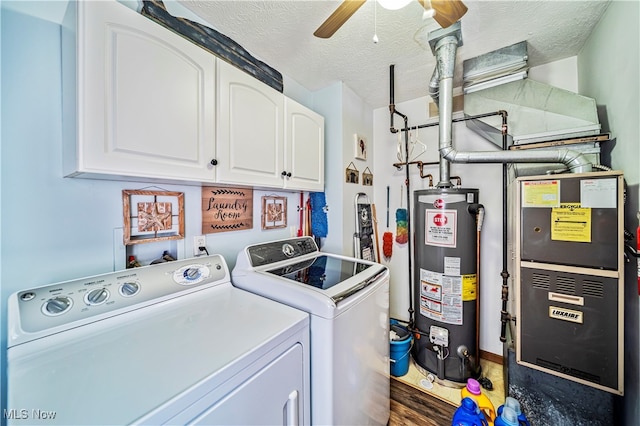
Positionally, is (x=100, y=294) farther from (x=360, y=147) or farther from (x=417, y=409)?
(x=360, y=147)

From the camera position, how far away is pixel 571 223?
1.29m

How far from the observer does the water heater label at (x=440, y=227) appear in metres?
1.85

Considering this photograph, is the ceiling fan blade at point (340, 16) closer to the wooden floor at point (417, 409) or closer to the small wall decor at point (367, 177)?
the small wall decor at point (367, 177)

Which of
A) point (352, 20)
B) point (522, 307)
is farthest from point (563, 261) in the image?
point (352, 20)

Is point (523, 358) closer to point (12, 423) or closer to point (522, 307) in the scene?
point (522, 307)

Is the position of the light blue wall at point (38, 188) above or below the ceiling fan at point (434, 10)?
below

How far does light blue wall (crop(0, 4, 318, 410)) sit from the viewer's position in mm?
907

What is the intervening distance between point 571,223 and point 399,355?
4.84 feet

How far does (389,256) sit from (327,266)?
1194mm

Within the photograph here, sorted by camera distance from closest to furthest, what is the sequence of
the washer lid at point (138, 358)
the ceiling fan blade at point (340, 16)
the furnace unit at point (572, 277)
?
the washer lid at point (138, 358) → the ceiling fan blade at point (340, 16) → the furnace unit at point (572, 277)

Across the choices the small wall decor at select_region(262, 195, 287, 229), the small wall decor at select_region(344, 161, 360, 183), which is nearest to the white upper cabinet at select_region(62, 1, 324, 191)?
the small wall decor at select_region(262, 195, 287, 229)

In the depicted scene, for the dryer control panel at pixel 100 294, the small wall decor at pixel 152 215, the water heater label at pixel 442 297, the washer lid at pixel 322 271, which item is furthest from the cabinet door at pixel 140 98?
the water heater label at pixel 442 297

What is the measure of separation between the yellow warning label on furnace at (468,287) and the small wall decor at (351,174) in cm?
122

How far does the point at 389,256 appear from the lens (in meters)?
2.61
